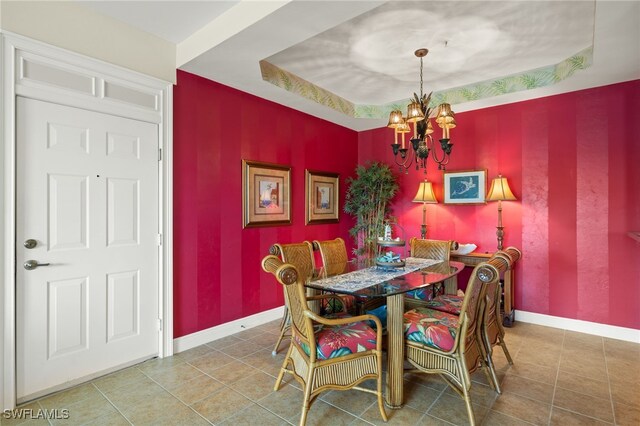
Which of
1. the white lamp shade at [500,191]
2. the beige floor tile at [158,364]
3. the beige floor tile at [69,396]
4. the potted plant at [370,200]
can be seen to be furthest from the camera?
the potted plant at [370,200]

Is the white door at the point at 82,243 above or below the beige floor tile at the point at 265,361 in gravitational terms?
above

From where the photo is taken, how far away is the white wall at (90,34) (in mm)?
2164

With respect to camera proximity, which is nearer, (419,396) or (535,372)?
(419,396)

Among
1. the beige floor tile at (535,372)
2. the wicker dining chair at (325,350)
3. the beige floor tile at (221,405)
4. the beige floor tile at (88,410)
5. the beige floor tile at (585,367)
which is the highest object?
the wicker dining chair at (325,350)

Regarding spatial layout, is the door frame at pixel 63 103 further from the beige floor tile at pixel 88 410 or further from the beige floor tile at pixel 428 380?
the beige floor tile at pixel 428 380

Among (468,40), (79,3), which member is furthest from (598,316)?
(79,3)

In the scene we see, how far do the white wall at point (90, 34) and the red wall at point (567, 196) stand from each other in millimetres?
3634

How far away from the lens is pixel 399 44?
2947 millimetres

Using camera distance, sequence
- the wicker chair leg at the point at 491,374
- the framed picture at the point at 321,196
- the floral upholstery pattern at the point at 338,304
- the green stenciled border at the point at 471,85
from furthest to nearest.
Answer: the framed picture at the point at 321,196, the green stenciled border at the point at 471,85, the floral upholstery pattern at the point at 338,304, the wicker chair leg at the point at 491,374

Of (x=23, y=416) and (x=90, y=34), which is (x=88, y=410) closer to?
(x=23, y=416)

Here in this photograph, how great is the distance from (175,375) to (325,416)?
1316mm

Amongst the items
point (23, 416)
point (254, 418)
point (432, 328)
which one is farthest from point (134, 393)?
point (432, 328)

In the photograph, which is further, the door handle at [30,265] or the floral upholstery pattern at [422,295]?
the floral upholstery pattern at [422,295]

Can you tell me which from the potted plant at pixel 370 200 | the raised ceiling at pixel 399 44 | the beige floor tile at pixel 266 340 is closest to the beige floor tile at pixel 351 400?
the beige floor tile at pixel 266 340
